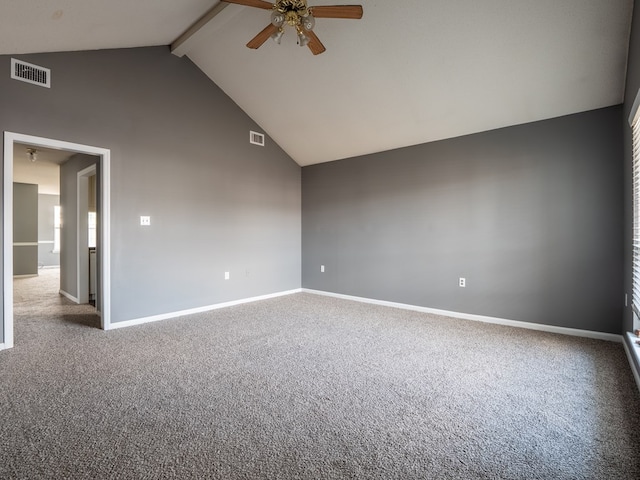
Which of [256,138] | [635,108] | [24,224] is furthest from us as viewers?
[24,224]

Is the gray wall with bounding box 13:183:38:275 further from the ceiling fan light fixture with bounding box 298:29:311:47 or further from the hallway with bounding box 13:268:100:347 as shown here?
the ceiling fan light fixture with bounding box 298:29:311:47

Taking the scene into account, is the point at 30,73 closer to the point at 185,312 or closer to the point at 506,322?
the point at 185,312

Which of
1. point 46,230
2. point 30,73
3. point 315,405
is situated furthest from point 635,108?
point 46,230

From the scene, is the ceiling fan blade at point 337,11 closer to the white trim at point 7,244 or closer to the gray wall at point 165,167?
the gray wall at point 165,167

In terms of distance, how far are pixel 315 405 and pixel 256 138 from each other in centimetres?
427

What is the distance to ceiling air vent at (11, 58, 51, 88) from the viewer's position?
2.88 m

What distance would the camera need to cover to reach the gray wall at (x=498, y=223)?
323cm

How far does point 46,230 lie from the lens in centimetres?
1012

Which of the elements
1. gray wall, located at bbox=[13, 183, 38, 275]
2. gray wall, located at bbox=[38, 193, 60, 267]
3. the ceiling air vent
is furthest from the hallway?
gray wall, located at bbox=[38, 193, 60, 267]

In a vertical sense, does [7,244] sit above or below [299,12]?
below

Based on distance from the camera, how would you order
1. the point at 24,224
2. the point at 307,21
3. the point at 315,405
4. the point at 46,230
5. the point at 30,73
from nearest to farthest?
the point at 315,405 < the point at 307,21 < the point at 30,73 < the point at 24,224 < the point at 46,230

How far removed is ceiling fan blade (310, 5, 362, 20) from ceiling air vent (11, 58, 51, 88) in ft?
8.92

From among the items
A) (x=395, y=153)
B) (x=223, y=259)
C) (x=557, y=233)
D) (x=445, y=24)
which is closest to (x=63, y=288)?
(x=223, y=259)

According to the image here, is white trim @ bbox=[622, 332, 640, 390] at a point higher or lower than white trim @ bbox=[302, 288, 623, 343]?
higher
